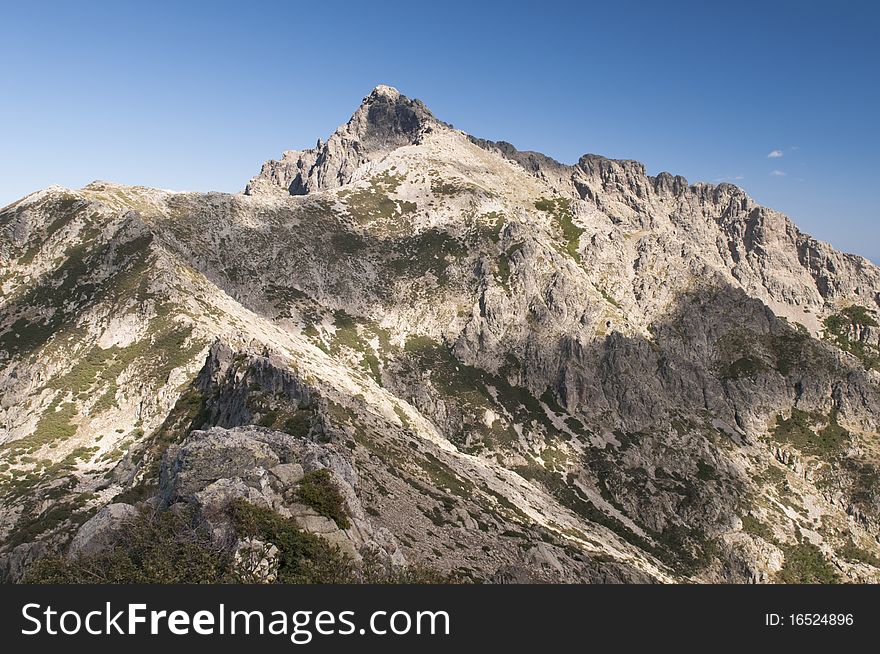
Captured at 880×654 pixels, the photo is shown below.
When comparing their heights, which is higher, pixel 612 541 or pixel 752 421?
pixel 752 421

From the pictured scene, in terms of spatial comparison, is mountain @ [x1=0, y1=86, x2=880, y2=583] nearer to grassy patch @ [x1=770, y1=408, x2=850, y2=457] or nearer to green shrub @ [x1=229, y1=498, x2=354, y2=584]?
green shrub @ [x1=229, y1=498, x2=354, y2=584]

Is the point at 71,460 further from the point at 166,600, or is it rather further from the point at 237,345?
the point at 166,600

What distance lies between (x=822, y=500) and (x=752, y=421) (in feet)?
101

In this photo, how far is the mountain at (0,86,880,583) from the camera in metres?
54.2

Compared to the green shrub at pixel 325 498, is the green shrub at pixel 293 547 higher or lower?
lower

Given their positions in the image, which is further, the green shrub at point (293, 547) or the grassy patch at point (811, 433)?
the grassy patch at point (811, 433)

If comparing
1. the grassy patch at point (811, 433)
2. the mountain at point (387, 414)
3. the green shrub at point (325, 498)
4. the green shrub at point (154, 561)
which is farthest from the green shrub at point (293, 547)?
the grassy patch at point (811, 433)

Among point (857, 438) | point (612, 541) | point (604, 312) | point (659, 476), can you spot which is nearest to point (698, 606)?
point (612, 541)

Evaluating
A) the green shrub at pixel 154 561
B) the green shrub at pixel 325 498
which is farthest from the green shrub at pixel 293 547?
the green shrub at pixel 325 498

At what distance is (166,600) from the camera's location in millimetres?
22359

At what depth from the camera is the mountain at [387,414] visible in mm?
54250

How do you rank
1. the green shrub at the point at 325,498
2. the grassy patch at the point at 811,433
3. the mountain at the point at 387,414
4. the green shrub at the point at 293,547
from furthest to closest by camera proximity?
1. the grassy patch at the point at 811,433
2. the mountain at the point at 387,414
3. the green shrub at the point at 325,498
4. the green shrub at the point at 293,547

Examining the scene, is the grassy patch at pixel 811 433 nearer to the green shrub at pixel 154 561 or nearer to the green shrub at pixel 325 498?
the green shrub at pixel 325 498

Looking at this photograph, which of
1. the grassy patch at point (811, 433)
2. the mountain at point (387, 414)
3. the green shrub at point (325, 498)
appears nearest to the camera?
the green shrub at point (325, 498)
